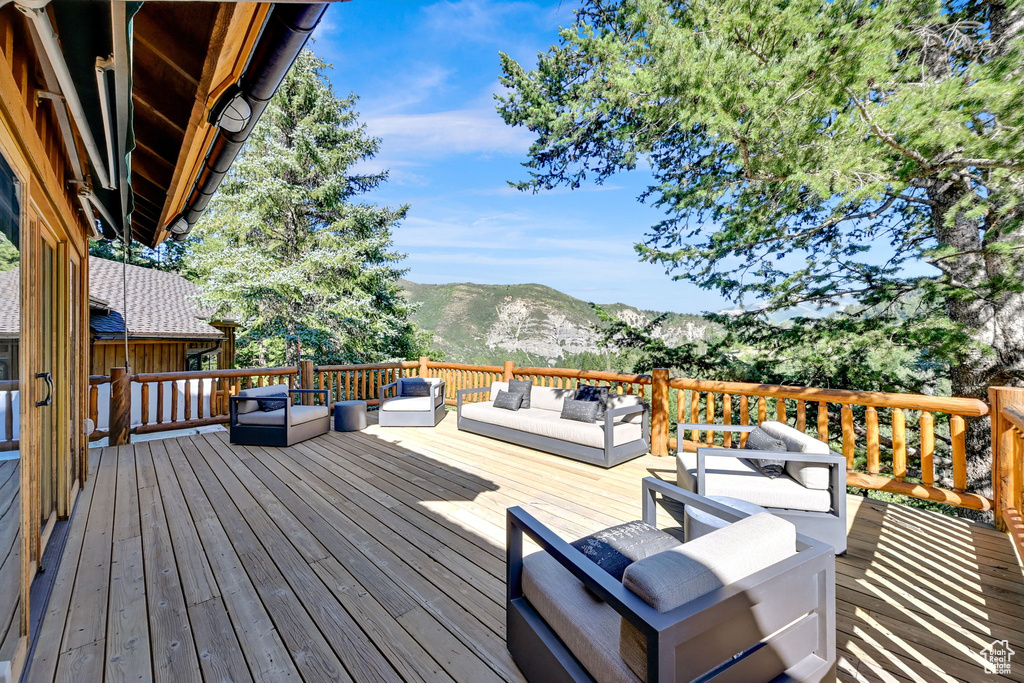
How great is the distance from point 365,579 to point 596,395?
2.95 m

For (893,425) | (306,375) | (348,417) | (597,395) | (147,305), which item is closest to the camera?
(893,425)

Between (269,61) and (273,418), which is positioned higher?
(269,61)

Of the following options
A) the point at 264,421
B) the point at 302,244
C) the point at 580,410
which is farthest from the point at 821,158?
the point at 302,244

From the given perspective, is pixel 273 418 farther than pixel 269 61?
Yes

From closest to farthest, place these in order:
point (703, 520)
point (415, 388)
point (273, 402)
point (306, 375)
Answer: point (703, 520) < point (273, 402) < point (415, 388) < point (306, 375)

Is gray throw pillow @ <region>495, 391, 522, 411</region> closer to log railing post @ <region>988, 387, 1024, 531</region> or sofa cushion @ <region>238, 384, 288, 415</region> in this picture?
sofa cushion @ <region>238, 384, 288, 415</region>

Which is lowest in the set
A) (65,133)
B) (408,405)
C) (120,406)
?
(408,405)

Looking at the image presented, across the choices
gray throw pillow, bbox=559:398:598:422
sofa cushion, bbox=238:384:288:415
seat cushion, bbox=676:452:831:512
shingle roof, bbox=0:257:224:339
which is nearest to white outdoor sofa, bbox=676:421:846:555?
seat cushion, bbox=676:452:831:512

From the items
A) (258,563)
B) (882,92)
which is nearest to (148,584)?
(258,563)

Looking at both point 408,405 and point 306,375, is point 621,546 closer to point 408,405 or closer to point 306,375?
point 408,405

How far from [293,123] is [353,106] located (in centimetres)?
210

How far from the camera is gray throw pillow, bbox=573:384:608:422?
444 centimetres

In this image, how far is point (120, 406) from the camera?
16.3 feet

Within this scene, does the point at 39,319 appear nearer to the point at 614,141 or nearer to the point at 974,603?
the point at 974,603
